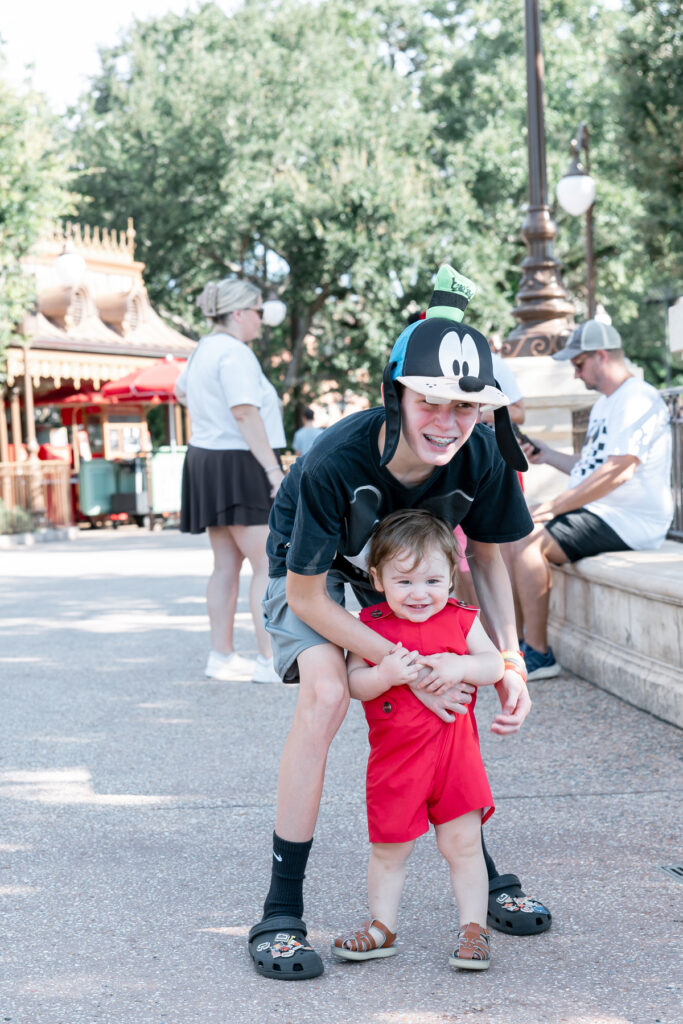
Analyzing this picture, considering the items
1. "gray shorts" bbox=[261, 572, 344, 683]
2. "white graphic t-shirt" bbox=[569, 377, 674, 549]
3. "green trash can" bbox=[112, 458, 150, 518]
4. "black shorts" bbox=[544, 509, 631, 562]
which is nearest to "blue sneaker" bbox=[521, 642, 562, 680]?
"black shorts" bbox=[544, 509, 631, 562]

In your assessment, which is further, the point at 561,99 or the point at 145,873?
the point at 561,99

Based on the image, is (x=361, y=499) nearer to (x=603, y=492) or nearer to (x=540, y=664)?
(x=603, y=492)

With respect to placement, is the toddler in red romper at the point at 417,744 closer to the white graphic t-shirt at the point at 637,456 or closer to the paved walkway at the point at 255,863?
the paved walkway at the point at 255,863

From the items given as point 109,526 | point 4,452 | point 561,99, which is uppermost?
point 561,99

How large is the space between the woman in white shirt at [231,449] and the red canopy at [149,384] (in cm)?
1353

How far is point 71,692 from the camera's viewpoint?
20.5 feet

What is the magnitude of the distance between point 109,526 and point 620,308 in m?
17.2

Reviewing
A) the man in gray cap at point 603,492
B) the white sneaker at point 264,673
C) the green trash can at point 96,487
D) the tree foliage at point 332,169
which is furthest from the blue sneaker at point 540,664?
the tree foliage at point 332,169

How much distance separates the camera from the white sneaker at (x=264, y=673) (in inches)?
248

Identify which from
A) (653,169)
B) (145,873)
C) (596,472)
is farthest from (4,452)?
(145,873)

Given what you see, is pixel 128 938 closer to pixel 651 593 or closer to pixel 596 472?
pixel 651 593

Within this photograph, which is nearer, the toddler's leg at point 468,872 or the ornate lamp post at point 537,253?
the toddler's leg at point 468,872

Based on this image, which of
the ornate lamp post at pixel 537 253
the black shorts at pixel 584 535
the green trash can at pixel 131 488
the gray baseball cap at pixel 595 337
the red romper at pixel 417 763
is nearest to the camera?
the red romper at pixel 417 763

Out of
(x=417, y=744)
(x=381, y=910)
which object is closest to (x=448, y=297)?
(x=417, y=744)
